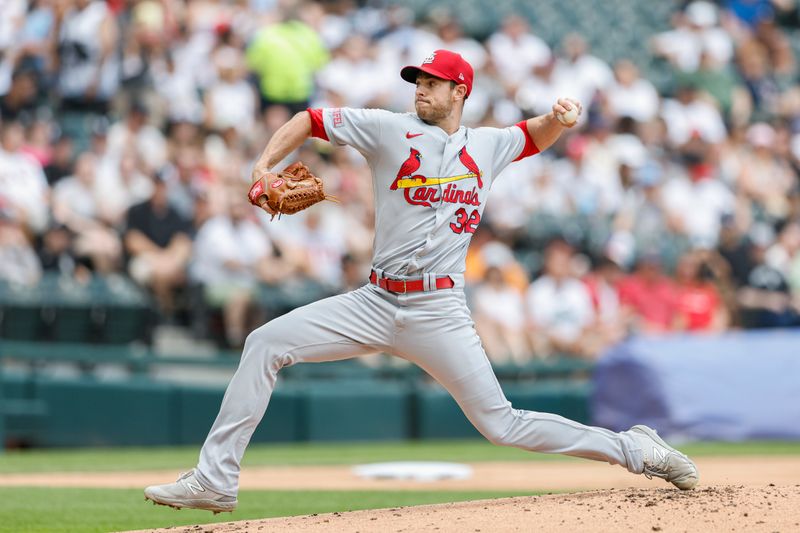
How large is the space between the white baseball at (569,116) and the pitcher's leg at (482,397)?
835 mm

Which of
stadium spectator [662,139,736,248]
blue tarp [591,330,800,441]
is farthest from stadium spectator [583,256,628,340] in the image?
stadium spectator [662,139,736,248]

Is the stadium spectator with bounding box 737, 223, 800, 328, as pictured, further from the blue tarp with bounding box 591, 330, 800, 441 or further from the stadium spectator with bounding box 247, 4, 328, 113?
the stadium spectator with bounding box 247, 4, 328, 113

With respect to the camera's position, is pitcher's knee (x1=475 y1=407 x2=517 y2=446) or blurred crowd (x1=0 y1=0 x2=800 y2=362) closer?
pitcher's knee (x1=475 y1=407 x2=517 y2=446)

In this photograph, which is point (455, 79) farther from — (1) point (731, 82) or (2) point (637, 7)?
(2) point (637, 7)

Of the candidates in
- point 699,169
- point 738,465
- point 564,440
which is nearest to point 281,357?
point 564,440

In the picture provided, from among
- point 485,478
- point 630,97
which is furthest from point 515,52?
point 485,478

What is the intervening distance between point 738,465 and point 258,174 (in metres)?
5.48

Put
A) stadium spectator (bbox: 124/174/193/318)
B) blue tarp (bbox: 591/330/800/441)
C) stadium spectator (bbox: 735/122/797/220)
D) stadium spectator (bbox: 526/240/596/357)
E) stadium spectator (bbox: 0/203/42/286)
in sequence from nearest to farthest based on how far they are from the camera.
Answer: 1. stadium spectator (bbox: 0/203/42/286)
2. stadium spectator (bbox: 124/174/193/318)
3. blue tarp (bbox: 591/330/800/441)
4. stadium spectator (bbox: 526/240/596/357)
5. stadium spectator (bbox: 735/122/797/220)

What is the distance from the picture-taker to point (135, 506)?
6832 millimetres

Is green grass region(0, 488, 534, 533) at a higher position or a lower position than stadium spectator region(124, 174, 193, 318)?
lower

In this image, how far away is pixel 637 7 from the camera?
18203mm

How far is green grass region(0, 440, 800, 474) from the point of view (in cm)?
933

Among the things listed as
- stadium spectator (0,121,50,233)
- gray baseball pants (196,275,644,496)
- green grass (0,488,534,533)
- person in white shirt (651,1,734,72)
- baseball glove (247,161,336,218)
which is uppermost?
person in white shirt (651,1,734,72)

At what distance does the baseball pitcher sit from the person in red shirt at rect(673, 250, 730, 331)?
7.51 metres
